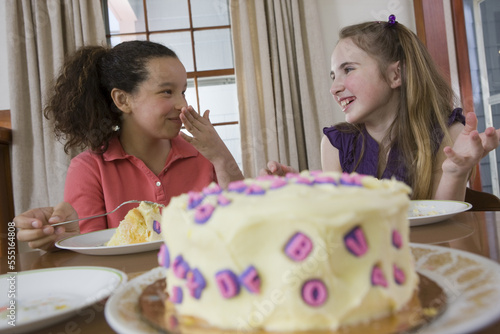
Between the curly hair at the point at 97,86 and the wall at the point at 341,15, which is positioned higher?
the wall at the point at 341,15

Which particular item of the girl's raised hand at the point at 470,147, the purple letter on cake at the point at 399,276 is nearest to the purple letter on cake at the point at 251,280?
the purple letter on cake at the point at 399,276

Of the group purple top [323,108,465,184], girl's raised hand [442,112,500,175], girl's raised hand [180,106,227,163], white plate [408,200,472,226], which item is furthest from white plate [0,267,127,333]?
purple top [323,108,465,184]

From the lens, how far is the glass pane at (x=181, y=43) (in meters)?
3.29

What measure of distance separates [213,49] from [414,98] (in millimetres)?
2044

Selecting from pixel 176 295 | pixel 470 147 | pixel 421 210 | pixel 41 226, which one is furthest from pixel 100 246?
pixel 470 147

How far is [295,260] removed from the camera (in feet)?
1.20

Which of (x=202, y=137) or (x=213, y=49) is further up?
(x=213, y=49)

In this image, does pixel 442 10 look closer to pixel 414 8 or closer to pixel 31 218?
pixel 414 8

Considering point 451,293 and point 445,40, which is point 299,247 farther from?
point 445,40

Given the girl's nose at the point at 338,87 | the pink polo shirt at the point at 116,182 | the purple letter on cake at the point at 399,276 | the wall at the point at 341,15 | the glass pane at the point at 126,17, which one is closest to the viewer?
the purple letter on cake at the point at 399,276

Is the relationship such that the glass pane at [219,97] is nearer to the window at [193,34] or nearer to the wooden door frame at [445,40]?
the window at [193,34]

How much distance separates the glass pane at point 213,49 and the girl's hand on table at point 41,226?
8.24ft

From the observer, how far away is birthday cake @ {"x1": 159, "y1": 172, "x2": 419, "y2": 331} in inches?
13.9

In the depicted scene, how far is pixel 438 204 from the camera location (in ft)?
3.18
